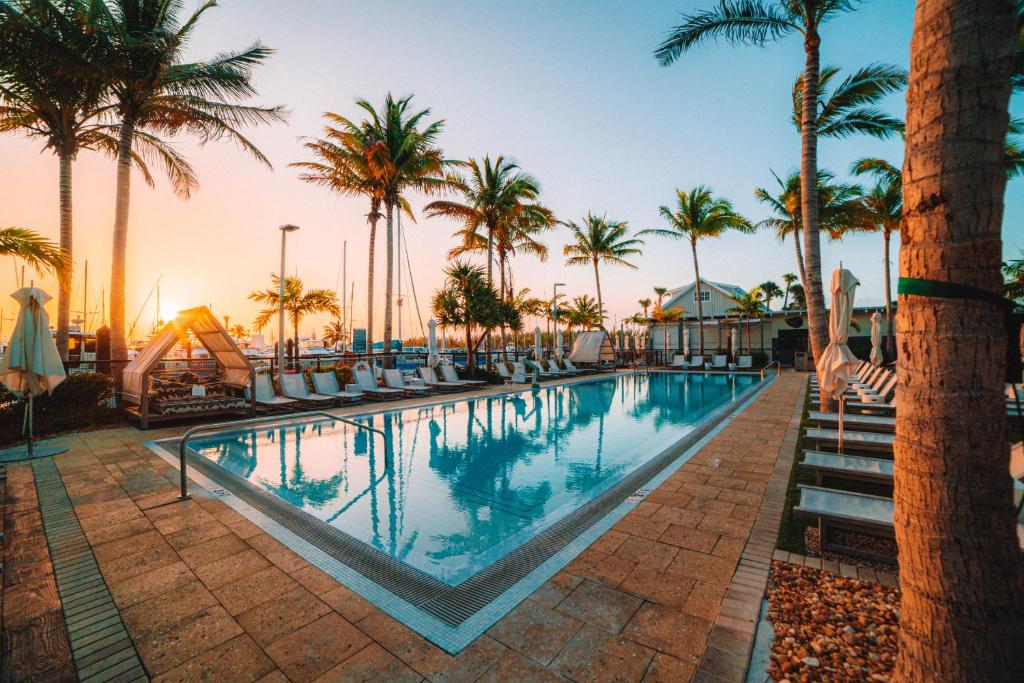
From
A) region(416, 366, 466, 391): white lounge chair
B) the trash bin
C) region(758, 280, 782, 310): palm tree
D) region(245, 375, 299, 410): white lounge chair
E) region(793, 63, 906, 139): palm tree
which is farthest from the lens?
region(758, 280, 782, 310): palm tree

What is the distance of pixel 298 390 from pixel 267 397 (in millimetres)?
1102

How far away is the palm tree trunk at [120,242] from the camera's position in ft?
35.3

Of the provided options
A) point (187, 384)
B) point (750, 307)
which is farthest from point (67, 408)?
point (750, 307)

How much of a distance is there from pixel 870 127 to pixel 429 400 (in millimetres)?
15913

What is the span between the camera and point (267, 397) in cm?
1161

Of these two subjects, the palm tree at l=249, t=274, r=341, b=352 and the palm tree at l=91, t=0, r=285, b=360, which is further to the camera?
the palm tree at l=249, t=274, r=341, b=352

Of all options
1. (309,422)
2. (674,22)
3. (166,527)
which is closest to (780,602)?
(166,527)

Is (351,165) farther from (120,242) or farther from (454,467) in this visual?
(454,467)

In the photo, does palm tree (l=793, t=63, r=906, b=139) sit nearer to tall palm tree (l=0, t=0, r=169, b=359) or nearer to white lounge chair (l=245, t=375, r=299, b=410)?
white lounge chair (l=245, t=375, r=299, b=410)

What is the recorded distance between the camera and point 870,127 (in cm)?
1190

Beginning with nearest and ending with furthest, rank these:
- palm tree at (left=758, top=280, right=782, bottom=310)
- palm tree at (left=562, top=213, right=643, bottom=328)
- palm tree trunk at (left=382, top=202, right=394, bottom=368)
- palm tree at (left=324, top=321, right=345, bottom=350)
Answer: palm tree trunk at (left=382, top=202, right=394, bottom=368), palm tree at (left=562, top=213, right=643, bottom=328), palm tree at (left=758, top=280, right=782, bottom=310), palm tree at (left=324, top=321, right=345, bottom=350)

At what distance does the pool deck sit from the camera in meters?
2.41

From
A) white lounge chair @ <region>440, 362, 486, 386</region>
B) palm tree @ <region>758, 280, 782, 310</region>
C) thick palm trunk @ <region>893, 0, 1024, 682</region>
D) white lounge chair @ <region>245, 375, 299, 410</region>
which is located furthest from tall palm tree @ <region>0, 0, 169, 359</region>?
palm tree @ <region>758, 280, 782, 310</region>

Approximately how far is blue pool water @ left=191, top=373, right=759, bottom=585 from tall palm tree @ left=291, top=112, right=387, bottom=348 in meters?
10.5
